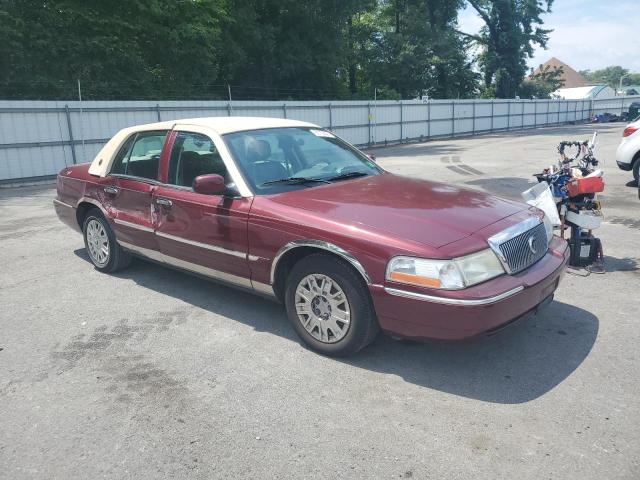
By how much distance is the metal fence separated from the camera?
14.1 metres

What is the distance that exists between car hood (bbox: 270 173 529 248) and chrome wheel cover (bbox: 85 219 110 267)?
8.47 feet

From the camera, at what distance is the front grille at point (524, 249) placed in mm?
3496

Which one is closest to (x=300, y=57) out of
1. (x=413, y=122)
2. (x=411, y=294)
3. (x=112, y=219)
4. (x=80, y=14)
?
(x=413, y=122)

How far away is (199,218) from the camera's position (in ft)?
14.6

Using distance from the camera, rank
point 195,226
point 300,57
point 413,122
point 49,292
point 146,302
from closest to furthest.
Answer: point 195,226 < point 146,302 < point 49,292 < point 413,122 < point 300,57

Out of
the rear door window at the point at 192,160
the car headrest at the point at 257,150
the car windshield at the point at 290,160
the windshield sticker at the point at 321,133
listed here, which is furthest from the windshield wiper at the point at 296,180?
the windshield sticker at the point at 321,133

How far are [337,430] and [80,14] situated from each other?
23619mm

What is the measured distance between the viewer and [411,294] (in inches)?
129

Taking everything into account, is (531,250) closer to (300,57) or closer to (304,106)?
(304,106)

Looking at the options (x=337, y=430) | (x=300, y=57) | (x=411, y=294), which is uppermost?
(x=300, y=57)

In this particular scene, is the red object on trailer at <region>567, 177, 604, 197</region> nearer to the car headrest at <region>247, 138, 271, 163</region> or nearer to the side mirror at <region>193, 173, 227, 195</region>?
the car headrest at <region>247, 138, 271, 163</region>

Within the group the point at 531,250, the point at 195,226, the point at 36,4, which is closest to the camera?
the point at 531,250

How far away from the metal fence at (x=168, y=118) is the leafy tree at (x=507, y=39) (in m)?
14.8

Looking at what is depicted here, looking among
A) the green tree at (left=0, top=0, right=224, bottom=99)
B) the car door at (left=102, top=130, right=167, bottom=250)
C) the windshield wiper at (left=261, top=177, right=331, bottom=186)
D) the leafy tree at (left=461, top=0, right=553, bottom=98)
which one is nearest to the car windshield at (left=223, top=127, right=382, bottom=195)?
the windshield wiper at (left=261, top=177, right=331, bottom=186)
